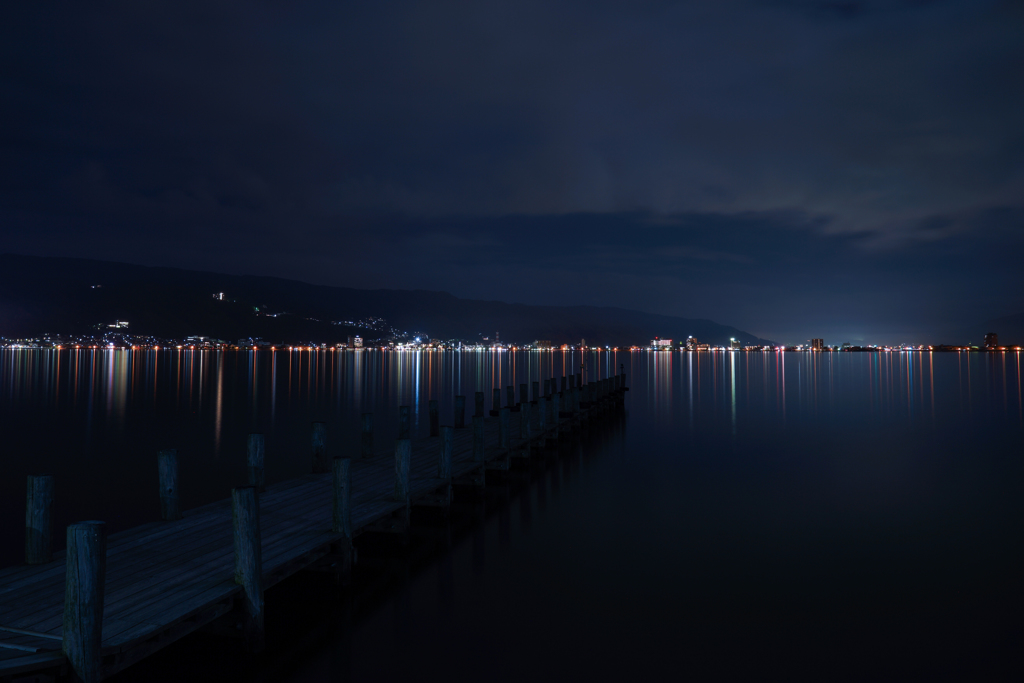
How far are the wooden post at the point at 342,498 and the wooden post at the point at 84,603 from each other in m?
3.72

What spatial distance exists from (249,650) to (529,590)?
453 cm

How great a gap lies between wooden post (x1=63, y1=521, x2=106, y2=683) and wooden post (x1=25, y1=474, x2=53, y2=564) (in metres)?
2.88

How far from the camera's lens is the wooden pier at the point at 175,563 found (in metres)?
5.56

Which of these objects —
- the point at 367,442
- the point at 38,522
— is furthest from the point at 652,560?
the point at 38,522

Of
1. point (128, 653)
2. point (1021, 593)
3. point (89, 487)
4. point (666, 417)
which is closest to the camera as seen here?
point (128, 653)

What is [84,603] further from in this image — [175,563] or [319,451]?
[319,451]

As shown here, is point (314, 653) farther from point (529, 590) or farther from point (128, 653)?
point (529, 590)

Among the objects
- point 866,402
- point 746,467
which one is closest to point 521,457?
point 746,467

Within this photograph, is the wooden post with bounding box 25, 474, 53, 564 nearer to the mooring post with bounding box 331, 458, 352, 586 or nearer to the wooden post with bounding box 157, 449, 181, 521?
the wooden post with bounding box 157, 449, 181, 521

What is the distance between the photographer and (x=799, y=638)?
28.6ft

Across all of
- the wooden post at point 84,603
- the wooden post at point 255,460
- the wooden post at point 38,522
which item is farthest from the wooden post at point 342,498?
the wooden post at point 255,460

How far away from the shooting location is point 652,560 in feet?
39.5

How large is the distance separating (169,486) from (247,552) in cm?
384

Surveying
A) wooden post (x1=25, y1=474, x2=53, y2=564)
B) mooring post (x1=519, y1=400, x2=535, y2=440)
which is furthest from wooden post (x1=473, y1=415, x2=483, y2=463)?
wooden post (x1=25, y1=474, x2=53, y2=564)
